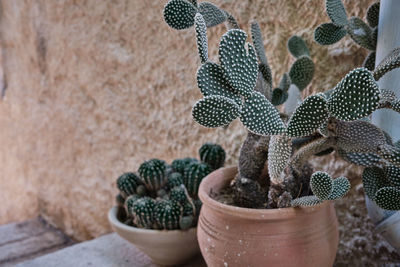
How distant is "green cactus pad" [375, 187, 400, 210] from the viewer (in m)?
0.62

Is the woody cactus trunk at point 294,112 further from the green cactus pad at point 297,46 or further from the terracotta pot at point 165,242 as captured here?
the terracotta pot at point 165,242

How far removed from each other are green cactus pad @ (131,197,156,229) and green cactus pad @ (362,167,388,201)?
49cm

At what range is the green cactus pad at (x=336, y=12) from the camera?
2.30 feet

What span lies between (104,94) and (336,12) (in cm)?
109

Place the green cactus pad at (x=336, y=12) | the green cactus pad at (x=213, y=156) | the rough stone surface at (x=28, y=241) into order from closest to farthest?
the green cactus pad at (x=336, y=12) → the green cactus pad at (x=213, y=156) → the rough stone surface at (x=28, y=241)

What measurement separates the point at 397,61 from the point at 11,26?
2.17 m

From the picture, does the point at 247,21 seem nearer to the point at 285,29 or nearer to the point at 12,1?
the point at 285,29

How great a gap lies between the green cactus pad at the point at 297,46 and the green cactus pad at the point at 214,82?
338 millimetres

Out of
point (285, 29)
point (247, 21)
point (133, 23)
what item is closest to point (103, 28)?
point (133, 23)

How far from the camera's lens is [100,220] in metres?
1.75

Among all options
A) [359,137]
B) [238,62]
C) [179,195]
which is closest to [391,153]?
[359,137]

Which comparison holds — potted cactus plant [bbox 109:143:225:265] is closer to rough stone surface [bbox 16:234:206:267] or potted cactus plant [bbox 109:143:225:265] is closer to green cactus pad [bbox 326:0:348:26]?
rough stone surface [bbox 16:234:206:267]

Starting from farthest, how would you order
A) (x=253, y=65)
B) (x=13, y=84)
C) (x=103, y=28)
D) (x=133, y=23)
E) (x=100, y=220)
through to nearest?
(x=13, y=84) → (x=100, y=220) → (x=103, y=28) → (x=133, y=23) → (x=253, y=65)

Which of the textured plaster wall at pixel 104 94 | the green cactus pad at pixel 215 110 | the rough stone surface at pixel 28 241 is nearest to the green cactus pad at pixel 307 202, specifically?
the green cactus pad at pixel 215 110
